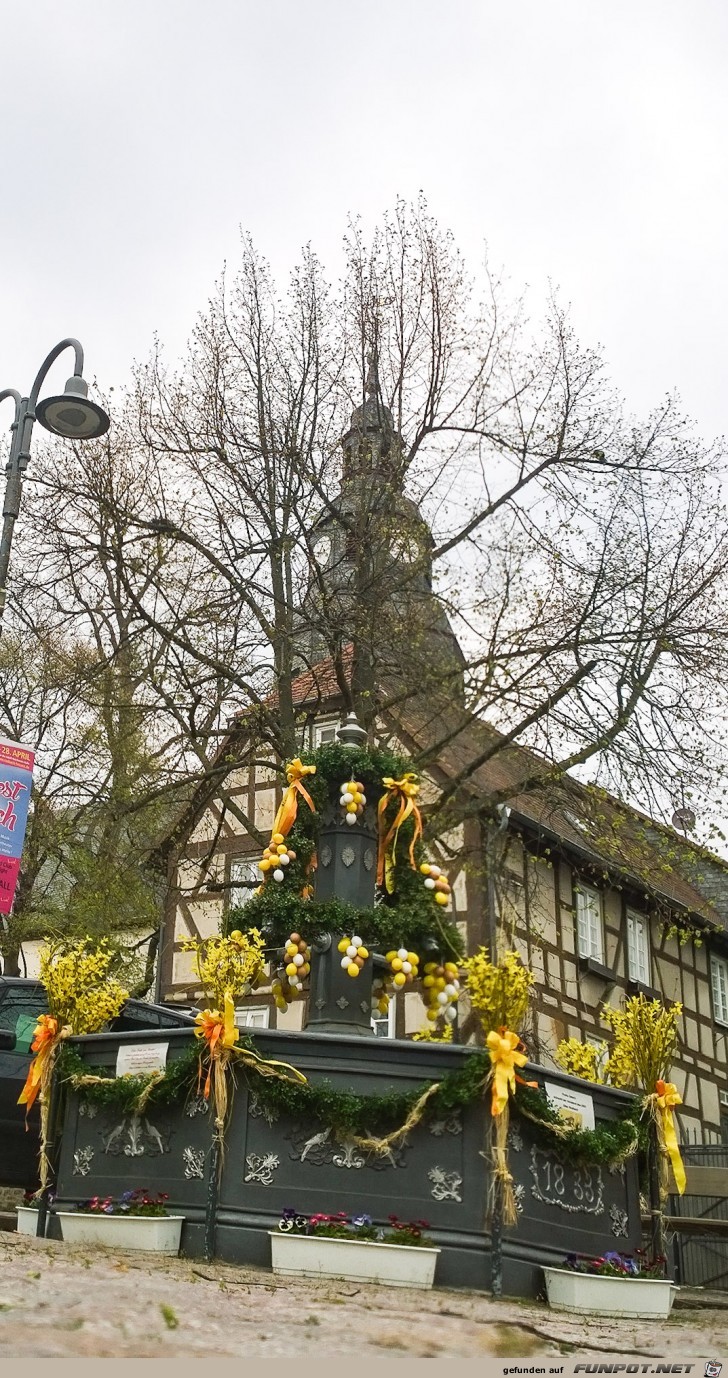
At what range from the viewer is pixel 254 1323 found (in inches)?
229

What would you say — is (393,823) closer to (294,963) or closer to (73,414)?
(294,963)

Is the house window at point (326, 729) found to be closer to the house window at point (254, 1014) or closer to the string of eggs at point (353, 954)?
the house window at point (254, 1014)

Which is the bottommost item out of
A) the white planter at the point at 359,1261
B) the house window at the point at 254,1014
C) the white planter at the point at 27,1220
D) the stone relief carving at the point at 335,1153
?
the white planter at the point at 359,1261

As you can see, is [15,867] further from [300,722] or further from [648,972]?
[648,972]

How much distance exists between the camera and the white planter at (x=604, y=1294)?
8.45 meters

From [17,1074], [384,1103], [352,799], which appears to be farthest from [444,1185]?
[17,1074]

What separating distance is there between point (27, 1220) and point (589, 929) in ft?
49.6

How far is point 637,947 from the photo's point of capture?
25.3 m

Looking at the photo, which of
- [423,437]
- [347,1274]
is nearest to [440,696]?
[423,437]

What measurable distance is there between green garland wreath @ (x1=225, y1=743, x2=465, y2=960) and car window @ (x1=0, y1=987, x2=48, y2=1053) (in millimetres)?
2426

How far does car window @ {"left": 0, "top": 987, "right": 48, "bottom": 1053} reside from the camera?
11.8 meters

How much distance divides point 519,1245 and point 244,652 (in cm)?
988

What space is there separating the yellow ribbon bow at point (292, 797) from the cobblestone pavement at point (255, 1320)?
10.9 feet

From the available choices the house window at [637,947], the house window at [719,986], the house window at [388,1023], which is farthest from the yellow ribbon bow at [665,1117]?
the house window at [719,986]
